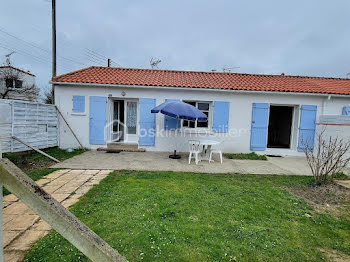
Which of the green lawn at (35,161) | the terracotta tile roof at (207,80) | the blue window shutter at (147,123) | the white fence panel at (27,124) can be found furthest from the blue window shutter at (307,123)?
the white fence panel at (27,124)

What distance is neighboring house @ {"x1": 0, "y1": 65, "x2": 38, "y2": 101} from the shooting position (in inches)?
681

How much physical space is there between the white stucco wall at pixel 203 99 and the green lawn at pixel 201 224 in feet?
14.6

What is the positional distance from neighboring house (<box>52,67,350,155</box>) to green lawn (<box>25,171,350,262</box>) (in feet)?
14.7

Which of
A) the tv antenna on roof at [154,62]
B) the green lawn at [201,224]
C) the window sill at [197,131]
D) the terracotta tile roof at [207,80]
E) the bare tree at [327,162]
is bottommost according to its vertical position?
the green lawn at [201,224]

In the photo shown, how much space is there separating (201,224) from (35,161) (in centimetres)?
659

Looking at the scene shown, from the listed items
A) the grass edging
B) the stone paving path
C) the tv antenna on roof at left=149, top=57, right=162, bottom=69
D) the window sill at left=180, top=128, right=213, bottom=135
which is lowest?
the stone paving path

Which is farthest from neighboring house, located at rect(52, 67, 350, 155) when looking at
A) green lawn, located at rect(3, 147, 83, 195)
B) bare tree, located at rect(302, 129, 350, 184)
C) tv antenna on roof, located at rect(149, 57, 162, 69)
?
tv antenna on roof, located at rect(149, 57, 162, 69)

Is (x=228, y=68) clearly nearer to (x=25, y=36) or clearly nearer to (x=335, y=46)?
(x=335, y=46)

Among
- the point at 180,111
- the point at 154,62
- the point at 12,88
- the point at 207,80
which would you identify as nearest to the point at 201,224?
the point at 180,111

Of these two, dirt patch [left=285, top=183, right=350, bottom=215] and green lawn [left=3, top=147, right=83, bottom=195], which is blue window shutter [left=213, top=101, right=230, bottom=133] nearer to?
dirt patch [left=285, top=183, right=350, bottom=215]

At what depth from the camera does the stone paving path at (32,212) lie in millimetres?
2238

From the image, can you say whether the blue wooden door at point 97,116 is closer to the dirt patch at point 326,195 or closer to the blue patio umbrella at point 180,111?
the blue patio umbrella at point 180,111

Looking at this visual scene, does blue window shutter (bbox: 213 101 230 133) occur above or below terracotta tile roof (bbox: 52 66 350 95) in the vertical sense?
below

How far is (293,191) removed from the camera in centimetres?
439
